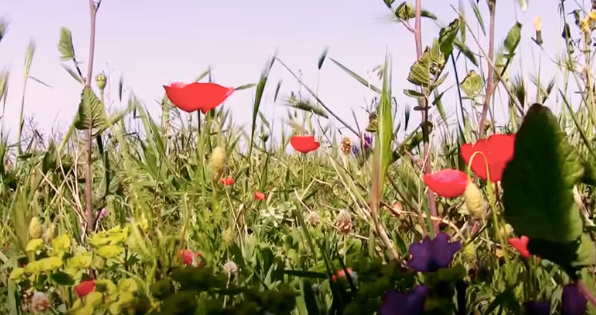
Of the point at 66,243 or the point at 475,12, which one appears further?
the point at 475,12

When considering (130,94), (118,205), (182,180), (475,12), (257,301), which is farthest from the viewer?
(182,180)

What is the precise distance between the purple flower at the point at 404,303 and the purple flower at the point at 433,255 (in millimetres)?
100

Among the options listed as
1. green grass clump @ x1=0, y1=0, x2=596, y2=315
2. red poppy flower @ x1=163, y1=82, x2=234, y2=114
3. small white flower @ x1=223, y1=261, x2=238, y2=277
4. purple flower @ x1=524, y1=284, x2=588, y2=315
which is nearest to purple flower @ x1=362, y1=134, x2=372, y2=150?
green grass clump @ x1=0, y1=0, x2=596, y2=315

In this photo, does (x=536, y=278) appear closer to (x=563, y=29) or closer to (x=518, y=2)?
(x=518, y=2)

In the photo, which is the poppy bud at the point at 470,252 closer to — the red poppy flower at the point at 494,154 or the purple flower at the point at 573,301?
the red poppy flower at the point at 494,154

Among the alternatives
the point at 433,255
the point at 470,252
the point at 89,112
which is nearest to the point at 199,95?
the point at 89,112

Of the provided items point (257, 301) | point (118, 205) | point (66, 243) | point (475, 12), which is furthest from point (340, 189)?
point (257, 301)

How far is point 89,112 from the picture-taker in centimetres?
146

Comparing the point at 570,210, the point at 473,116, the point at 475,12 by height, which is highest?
the point at 475,12

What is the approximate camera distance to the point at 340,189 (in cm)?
219

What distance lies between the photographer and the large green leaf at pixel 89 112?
145cm

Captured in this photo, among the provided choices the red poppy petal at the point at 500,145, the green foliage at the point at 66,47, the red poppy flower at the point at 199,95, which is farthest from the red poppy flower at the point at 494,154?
the green foliage at the point at 66,47

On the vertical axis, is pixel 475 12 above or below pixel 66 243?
above

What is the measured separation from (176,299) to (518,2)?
3.34 feet
